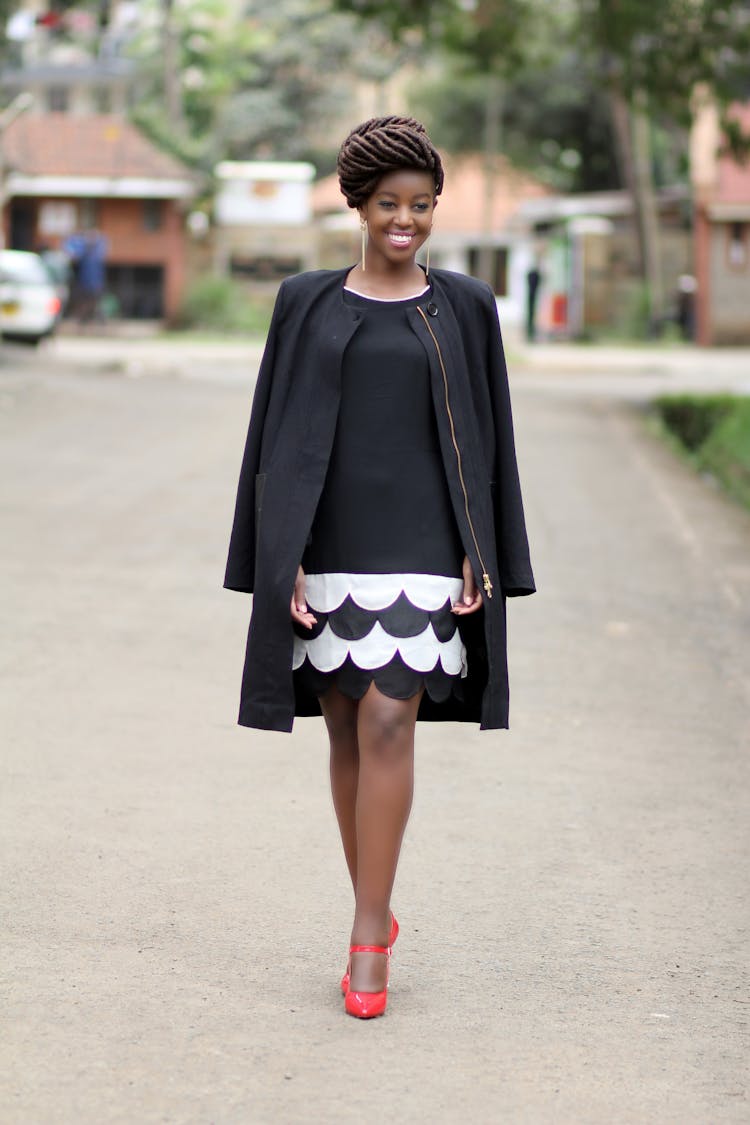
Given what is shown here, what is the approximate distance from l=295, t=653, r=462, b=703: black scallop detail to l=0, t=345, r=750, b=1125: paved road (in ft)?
2.22

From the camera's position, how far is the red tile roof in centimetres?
4819

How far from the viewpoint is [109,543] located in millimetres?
11516

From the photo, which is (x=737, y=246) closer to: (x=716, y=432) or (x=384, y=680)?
(x=716, y=432)

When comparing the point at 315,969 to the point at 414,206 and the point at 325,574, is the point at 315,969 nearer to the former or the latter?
the point at 325,574

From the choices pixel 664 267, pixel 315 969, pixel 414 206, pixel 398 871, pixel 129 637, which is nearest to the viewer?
pixel 414 206

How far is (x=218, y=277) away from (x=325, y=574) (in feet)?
138

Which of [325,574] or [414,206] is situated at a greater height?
A: [414,206]

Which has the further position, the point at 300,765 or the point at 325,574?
A: the point at 300,765

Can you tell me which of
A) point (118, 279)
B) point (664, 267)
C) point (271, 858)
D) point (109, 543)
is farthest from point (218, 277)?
point (271, 858)

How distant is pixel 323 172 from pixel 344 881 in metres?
60.3

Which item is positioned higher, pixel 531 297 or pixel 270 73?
pixel 270 73

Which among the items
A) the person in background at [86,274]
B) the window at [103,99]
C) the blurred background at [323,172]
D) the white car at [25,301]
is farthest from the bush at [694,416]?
the window at [103,99]

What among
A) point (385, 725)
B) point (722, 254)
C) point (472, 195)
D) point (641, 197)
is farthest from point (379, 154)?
point (472, 195)

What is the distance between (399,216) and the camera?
13.4 feet
